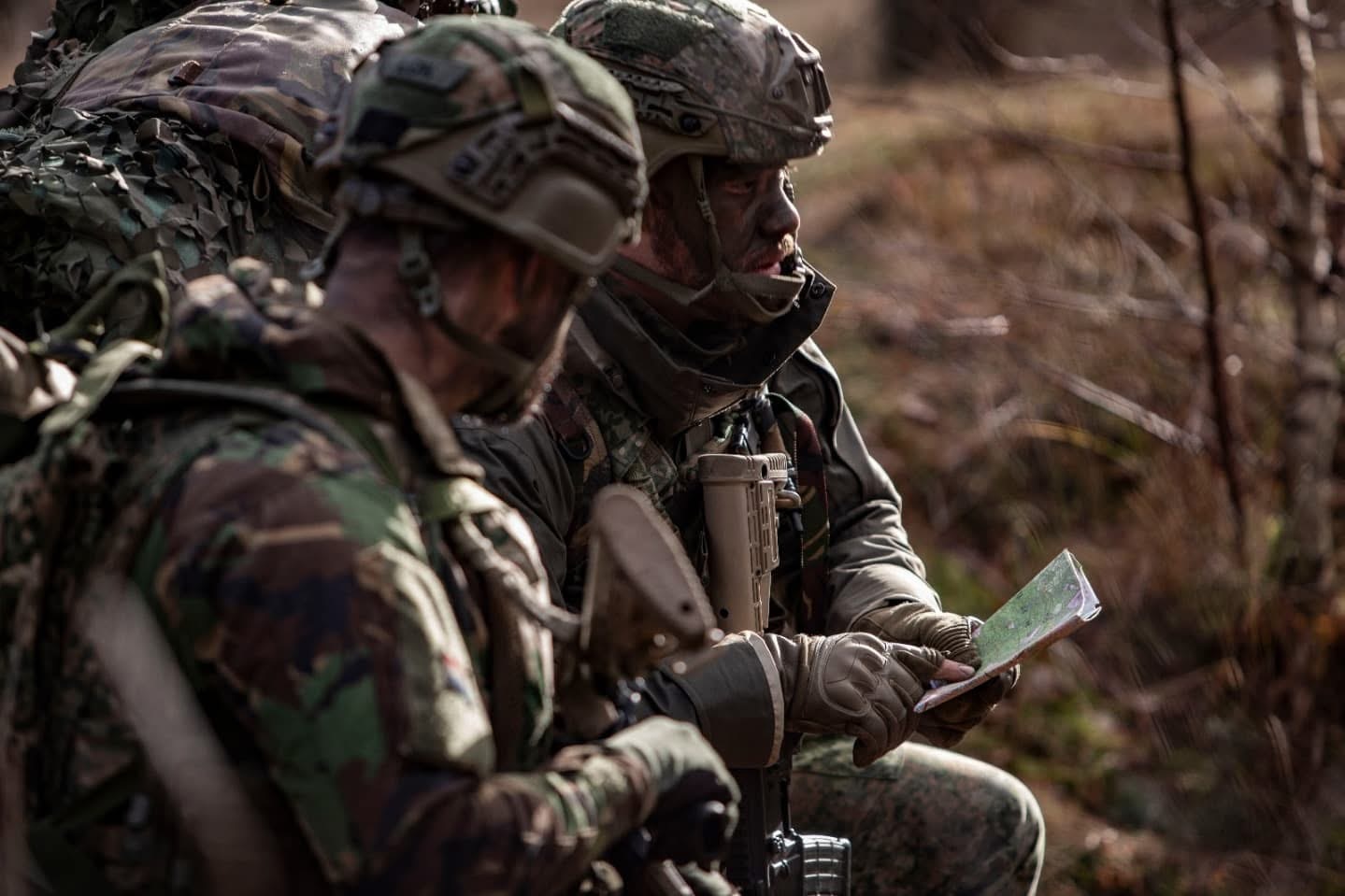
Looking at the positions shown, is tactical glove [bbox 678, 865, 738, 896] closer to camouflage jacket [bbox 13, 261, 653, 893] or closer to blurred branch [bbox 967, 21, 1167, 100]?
camouflage jacket [bbox 13, 261, 653, 893]

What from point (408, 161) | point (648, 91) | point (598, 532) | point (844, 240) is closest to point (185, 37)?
point (648, 91)

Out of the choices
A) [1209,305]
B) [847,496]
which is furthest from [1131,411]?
[847,496]

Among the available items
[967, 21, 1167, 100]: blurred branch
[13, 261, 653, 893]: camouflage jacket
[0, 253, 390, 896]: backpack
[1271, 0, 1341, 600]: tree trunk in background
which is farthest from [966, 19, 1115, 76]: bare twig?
[0, 253, 390, 896]: backpack

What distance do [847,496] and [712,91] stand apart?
4.03 feet

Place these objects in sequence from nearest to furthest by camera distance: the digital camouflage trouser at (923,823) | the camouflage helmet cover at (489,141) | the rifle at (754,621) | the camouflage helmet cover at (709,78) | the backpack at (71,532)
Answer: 1. the backpack at (71,532)
2. the camouflage helmet cover at (489,141)
3. the camouflage helmet cover at (709,78)
4. the rifle at (754,621)
5. the digital camouflage trouser at (923,823)

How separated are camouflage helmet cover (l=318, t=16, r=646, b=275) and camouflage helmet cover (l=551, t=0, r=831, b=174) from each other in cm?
116

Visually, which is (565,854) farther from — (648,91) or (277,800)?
(648,91)

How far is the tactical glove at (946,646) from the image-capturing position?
388 cm

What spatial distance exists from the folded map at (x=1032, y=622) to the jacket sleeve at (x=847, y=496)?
463 mm

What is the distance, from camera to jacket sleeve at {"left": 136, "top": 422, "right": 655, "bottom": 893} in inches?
84.4

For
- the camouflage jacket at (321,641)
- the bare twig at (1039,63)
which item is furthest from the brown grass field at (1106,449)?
the camouflage jacket at (321,641)

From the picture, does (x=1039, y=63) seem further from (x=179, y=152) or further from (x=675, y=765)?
(x=675, y=765)

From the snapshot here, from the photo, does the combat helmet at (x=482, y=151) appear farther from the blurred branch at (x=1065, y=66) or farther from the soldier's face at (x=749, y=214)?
the blurred branch at (x=1065, y=66)

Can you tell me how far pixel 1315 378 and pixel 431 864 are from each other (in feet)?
18.4
